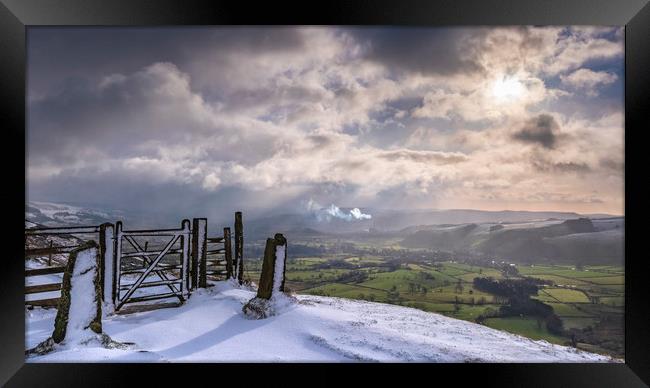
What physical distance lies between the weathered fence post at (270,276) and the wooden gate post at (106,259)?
236cm

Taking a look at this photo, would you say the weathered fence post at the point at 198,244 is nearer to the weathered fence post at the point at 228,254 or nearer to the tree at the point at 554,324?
the weathered fence post at the point at 228,254

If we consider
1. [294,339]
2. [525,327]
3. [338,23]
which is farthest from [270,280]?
[525,327]

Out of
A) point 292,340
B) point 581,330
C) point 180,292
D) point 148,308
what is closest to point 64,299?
point 148,308

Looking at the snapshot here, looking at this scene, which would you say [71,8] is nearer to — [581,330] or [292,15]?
[292,15]

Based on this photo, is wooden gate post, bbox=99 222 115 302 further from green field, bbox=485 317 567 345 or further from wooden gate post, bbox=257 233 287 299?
green field, bbox=485 317 567 345

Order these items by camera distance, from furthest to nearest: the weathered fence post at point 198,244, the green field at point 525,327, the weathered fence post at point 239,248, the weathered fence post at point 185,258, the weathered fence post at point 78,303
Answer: the weathered fence post at point 239,248 → the weathered fence post at point 198,244 → the weathered fence post at point 185,258 → the green field at point 525,327 → the weathered fence post at point 78,303

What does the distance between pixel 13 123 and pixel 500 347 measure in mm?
7631

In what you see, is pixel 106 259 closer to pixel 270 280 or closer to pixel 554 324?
pixel 270 280

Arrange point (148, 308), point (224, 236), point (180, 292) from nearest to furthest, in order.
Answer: point (148, 308), point (180, 292), point (224, 236)

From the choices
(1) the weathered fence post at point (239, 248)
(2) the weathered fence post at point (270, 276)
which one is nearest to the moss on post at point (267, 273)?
(2) the weathered fence post at point (270, 276)

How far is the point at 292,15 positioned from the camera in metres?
4.07

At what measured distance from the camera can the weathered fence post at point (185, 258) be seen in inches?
246

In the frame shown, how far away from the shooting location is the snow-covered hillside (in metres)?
4.30

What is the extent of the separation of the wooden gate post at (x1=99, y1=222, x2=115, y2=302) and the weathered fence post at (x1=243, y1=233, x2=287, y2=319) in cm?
236
